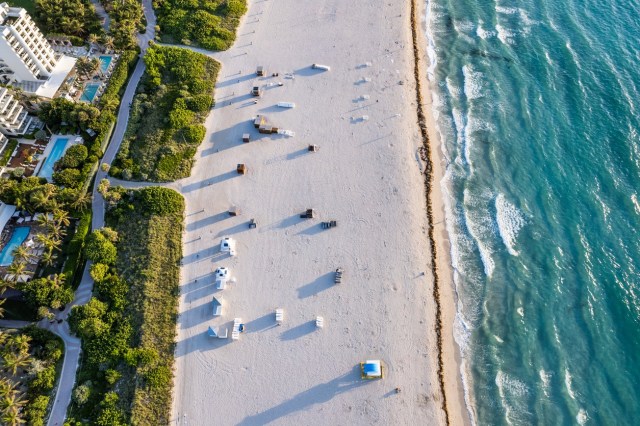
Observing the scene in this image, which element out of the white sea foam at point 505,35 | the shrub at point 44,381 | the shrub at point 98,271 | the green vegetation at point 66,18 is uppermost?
the green vegetation at point 66,18

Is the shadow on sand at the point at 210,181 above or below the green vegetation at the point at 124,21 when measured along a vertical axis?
below

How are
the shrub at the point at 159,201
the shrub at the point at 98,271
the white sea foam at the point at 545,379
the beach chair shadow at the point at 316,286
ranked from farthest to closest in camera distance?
the shrub at the point at 159,201 < the beach chair shadow at the point at 316,286 < the shrub at the point at 98,271 < the white sea foam at the point at 545,379

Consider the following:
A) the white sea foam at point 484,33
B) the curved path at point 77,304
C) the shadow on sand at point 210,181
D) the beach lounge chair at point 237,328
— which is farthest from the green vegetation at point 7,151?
the white sea foam at point 484,33

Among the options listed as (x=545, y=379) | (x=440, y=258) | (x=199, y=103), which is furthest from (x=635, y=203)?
(x=199, y=103)

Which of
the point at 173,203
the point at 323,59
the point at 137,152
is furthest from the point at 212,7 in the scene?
the point at 173,203

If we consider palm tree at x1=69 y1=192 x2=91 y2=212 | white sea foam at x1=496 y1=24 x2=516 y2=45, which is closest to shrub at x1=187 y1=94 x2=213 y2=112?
palm tree at x1=69 y1=192 x2=91 y2=212

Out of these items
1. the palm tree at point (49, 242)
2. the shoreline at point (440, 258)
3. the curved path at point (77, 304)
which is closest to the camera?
the curved path at point (77, 304)

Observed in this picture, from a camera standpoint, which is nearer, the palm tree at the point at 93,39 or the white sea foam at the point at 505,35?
the palm tree at the point at 93,39

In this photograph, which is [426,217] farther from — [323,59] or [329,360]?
[323,59]

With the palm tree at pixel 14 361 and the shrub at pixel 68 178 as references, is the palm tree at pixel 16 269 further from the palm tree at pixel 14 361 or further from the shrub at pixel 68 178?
the shrub at pixel 68 178
